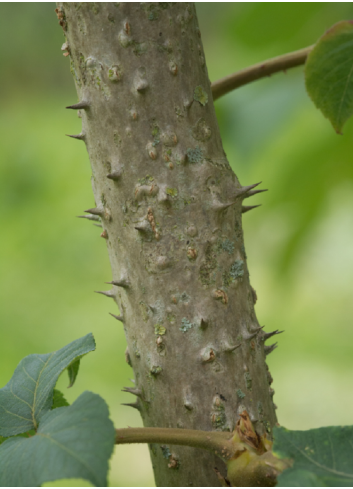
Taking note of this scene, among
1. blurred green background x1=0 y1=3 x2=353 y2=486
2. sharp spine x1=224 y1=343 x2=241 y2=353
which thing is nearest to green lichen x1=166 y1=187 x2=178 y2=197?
sharp spine x1=224 y1=343 x2=241 y2=353

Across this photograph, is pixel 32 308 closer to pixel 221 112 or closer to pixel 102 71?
pixel 221 112

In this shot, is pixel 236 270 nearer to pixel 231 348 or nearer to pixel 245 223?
pixel 231 348

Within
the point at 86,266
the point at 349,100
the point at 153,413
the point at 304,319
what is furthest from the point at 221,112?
the point at 86,266

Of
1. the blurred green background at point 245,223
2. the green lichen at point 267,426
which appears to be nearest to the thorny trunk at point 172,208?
the green lichen at point 267,426

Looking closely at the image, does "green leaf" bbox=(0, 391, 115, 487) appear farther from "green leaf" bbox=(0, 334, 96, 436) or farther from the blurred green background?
the blurred green background

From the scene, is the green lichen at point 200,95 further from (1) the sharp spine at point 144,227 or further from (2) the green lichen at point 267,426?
(2) the green lichen at point 267,426
